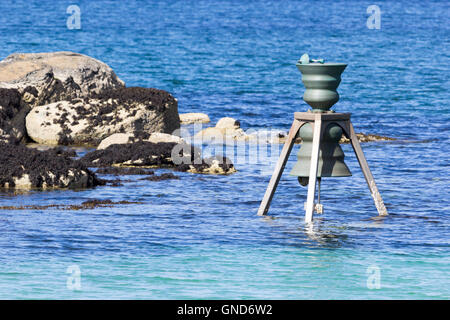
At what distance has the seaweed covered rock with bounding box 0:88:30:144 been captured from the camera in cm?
2527

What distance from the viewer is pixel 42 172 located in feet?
63.3

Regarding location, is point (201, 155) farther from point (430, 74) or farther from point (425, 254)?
point (430, 74)

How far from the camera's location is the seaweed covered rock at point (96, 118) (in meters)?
25.8

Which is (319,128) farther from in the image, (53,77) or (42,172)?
(53,77)

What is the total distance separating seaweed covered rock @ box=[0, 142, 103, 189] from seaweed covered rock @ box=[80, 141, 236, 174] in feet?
7.92

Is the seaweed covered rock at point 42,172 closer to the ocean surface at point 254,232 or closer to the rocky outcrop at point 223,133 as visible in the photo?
the ocean surface at point 254,232

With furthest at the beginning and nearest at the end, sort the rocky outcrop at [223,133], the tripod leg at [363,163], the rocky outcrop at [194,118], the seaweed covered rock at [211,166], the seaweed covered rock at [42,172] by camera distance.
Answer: the rocky outcrop at [194,118] → the rocky outcrop at [223,133] → the seaweed covered rock at [211,166] → the seaweed covered rock at [42,172] → the tripod leg at [363,163]

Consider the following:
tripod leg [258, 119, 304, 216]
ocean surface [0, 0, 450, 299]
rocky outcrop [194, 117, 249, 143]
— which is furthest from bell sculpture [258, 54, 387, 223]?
rocky outcrop [194, 117, 249, 143]

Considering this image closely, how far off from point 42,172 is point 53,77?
8.70 metres

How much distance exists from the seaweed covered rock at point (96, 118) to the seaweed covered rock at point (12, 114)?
235mm

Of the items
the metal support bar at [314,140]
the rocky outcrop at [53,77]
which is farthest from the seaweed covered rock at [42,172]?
the rocky outcrop at [53,77]
